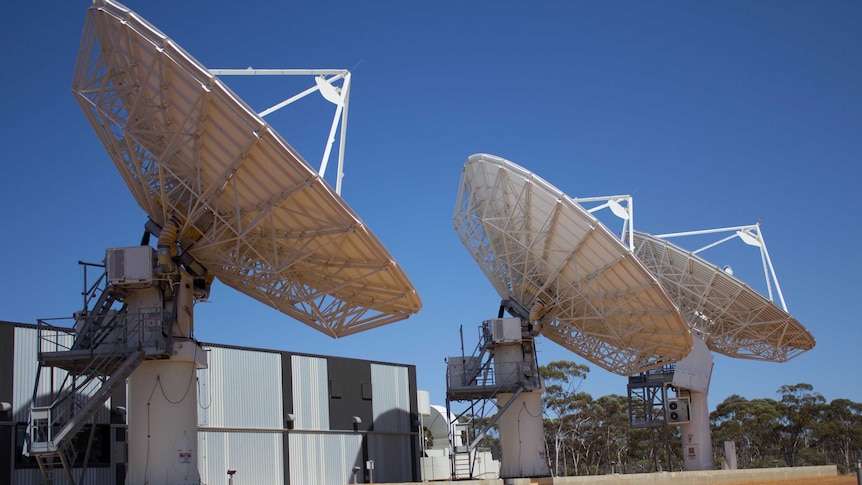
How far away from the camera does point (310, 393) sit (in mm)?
42656

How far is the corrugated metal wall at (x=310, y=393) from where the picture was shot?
41.9 m

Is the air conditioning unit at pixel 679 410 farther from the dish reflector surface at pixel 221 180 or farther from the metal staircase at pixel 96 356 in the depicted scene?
the metal staircase at pixel 96 356

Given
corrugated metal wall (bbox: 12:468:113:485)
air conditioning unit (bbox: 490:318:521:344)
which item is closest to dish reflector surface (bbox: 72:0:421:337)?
corrugated metal wall (bbox: 12:468:113:485)

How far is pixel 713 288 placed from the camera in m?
50.2

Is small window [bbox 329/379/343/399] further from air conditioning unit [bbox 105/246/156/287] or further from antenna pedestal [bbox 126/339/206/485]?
air conditioning unit [bbox 105/246/156/287]

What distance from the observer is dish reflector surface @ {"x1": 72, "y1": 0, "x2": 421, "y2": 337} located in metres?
23.1

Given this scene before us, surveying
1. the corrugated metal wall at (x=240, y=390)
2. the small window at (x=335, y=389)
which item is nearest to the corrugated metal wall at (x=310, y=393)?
the small window at (x=335, y=389)

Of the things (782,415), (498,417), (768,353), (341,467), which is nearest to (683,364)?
(768,353)

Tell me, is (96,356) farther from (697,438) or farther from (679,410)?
(697,438)

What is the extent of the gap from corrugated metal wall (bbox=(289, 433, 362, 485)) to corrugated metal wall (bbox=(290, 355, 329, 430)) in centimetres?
60

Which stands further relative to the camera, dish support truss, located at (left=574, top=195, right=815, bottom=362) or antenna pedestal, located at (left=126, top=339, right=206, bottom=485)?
dish support truss, located at (left=574, top=195, right=815, bottom=362)

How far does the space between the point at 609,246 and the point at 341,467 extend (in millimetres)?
17940

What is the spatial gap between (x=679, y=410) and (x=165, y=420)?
120 feet

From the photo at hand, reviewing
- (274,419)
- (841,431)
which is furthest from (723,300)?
(841,431)
